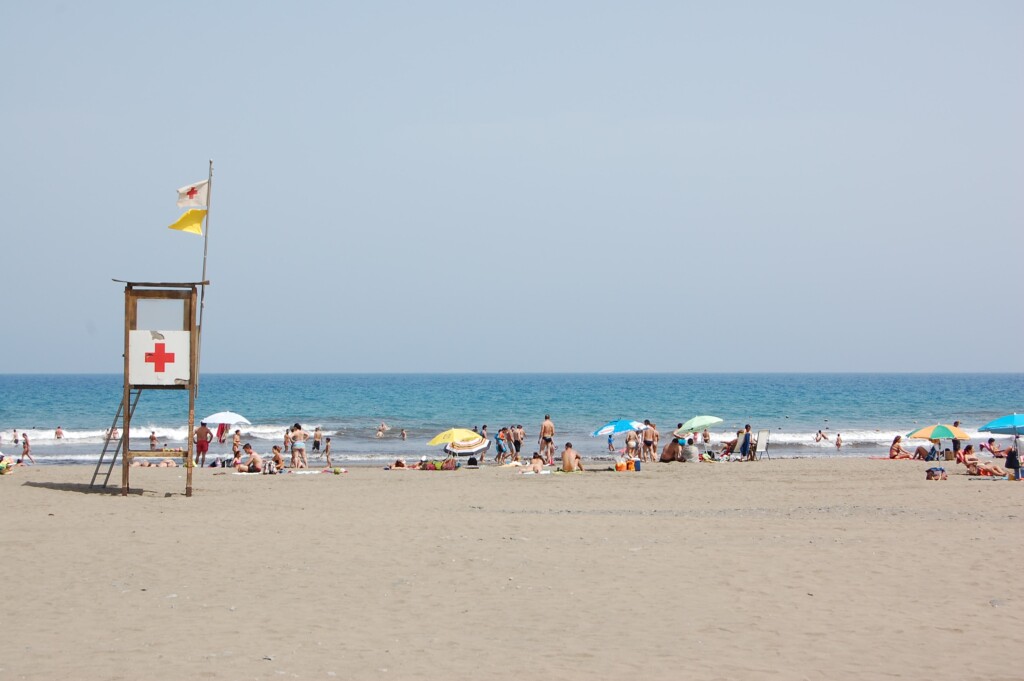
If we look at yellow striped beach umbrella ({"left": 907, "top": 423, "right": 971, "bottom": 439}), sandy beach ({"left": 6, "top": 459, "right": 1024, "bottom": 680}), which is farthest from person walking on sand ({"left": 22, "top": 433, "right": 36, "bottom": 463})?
yellow striped beach umbrella ({"left": 907, "top": 423, "right": 971, "bottom": 439})

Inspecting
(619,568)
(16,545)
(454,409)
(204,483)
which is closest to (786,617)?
(619,568)

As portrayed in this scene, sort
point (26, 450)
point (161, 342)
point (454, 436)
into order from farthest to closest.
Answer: point (26, 450) → point (454, 436) → point (161, 342)

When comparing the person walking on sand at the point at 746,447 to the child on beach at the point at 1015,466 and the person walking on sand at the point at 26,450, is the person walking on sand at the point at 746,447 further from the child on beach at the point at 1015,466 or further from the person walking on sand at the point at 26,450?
the person walking on sand at the point at 26,450

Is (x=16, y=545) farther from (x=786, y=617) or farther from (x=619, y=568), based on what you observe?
(x=786, y=617)

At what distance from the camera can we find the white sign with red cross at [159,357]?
1571cm

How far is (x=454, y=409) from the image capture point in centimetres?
7306

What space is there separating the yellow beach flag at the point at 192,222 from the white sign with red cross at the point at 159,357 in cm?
173

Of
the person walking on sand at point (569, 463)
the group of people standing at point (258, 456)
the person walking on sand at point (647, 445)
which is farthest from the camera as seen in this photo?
the person walking on sand at point (647, 445)

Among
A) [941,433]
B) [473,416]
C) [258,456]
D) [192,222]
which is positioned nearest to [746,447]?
[941,433]

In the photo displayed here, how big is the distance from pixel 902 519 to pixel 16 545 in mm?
11580

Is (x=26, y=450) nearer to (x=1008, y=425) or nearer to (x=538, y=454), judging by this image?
(x=538, y=454)

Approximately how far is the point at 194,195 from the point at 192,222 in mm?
448

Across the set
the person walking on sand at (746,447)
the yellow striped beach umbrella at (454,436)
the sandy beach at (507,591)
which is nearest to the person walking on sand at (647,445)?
the person walking on sand at (746,447)

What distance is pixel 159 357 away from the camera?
15.8 metres
